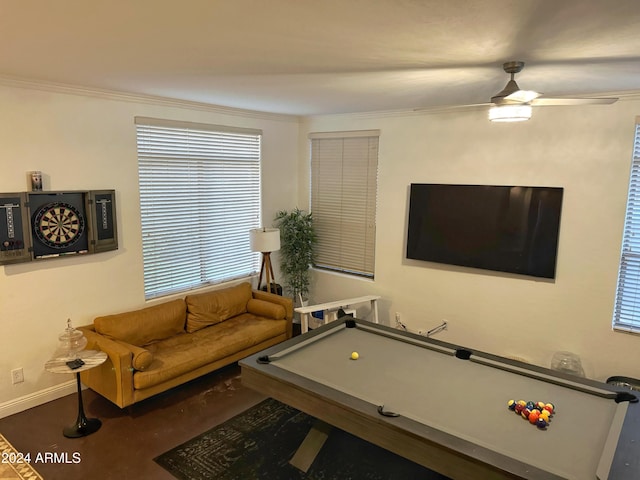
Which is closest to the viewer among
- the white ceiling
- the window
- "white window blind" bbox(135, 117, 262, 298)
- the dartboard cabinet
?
the white ceiling

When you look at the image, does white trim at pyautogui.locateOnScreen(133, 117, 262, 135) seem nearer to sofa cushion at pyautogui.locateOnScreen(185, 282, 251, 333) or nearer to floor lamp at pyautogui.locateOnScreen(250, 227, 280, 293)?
floor lamp at pyautogui.locateOnScreen(250, 227, 280, 293)

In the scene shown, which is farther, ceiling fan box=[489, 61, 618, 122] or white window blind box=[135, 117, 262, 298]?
white window blind box=[135, 117, 262, 298]

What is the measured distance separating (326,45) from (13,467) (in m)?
3.41

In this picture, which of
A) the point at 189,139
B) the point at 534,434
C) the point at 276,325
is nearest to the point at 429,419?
the point at 534,434

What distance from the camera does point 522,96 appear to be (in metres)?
2.35

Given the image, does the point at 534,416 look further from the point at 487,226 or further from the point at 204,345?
the point at 204,345

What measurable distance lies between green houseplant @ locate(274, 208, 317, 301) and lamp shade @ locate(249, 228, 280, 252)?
1.64 ft

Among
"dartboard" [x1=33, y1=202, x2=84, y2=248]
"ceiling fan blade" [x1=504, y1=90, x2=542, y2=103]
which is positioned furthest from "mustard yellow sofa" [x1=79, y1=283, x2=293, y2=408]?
"ceiling fan blade" [x1=504, y1=90, x2=542, y2=103]

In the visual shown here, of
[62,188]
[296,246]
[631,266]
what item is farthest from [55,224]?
[631,266]

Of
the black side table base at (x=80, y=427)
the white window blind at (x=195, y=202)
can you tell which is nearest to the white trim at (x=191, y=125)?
the white window blind at (x=195, y=202)

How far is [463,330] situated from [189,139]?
3573 mm

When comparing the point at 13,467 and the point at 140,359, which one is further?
the point at 140,359

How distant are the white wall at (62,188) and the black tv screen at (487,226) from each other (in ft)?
9.13

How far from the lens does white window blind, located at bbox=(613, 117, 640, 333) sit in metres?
3.52
